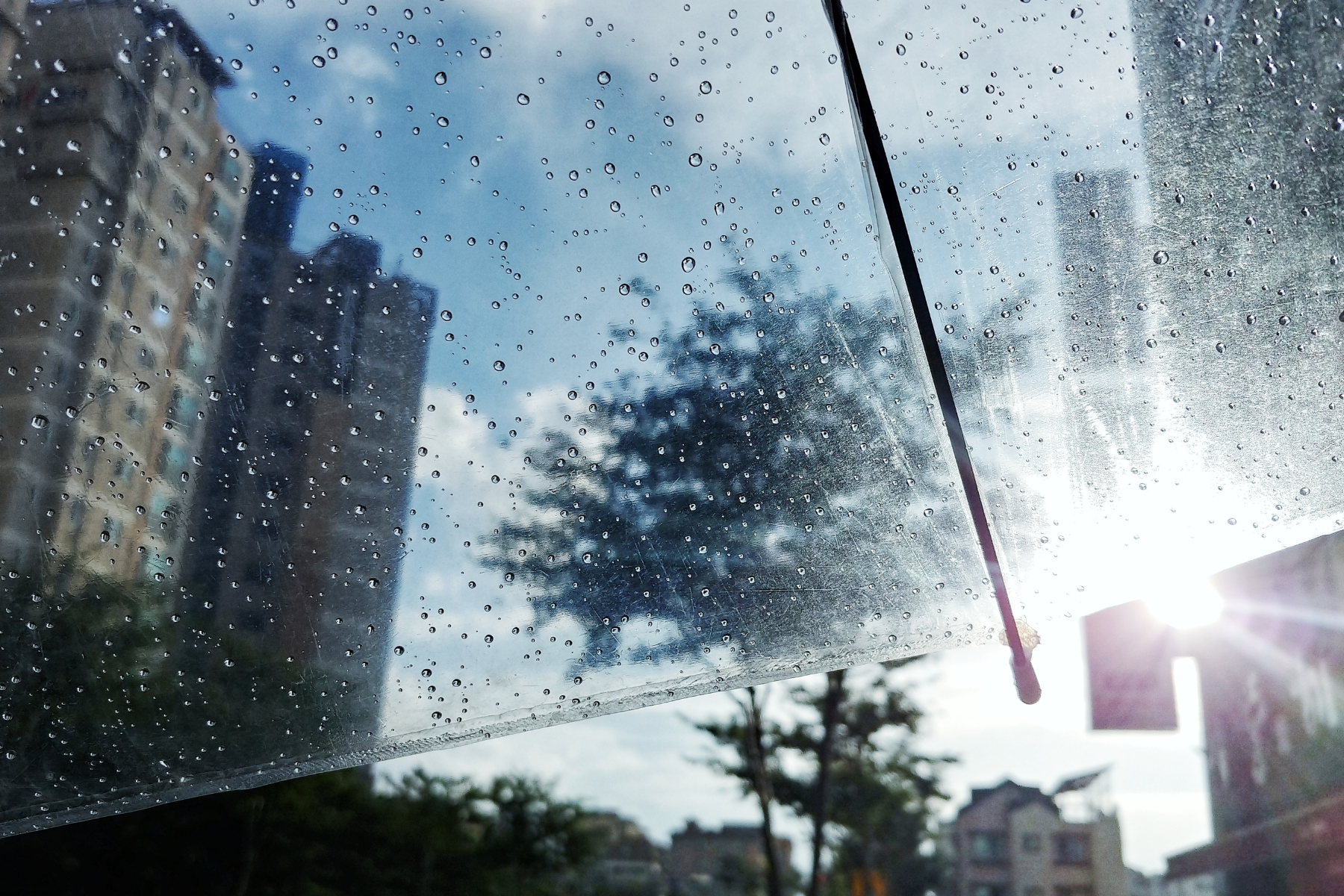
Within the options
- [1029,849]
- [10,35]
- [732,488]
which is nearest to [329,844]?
[732,488]

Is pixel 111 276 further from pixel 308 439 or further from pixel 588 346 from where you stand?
pixel 588 346

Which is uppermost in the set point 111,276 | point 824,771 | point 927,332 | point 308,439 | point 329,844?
point 824,771

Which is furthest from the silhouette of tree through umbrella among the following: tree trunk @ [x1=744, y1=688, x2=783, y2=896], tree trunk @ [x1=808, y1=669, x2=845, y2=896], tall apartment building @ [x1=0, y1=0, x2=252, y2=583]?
tree trunk @ [x1=808, y1=669, x2=845, y2=896]

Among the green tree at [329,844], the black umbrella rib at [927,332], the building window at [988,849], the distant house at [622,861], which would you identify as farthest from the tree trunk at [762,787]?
the black umbrella rib at [927,332]

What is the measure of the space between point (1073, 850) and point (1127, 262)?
624 inches

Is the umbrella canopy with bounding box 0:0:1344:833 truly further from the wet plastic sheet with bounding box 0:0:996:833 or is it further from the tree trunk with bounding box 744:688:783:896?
the tree trunk with bounding box 744:688:783:896

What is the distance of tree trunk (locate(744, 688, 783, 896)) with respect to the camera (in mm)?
11586

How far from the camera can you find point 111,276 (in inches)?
50.3

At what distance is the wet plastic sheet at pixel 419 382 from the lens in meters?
1.25

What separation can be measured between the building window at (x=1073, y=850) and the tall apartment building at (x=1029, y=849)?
12mm

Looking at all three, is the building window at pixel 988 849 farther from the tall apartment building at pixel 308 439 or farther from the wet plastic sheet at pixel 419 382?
the tall apartment building at pixel 308 439

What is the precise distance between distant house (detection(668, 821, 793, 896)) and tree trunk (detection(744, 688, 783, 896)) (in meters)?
0.15

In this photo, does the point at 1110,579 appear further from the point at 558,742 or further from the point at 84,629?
the point at 558,742

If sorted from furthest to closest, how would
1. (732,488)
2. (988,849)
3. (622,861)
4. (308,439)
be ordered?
(988,849) → (622,861) → (732,488) → (308,439)
